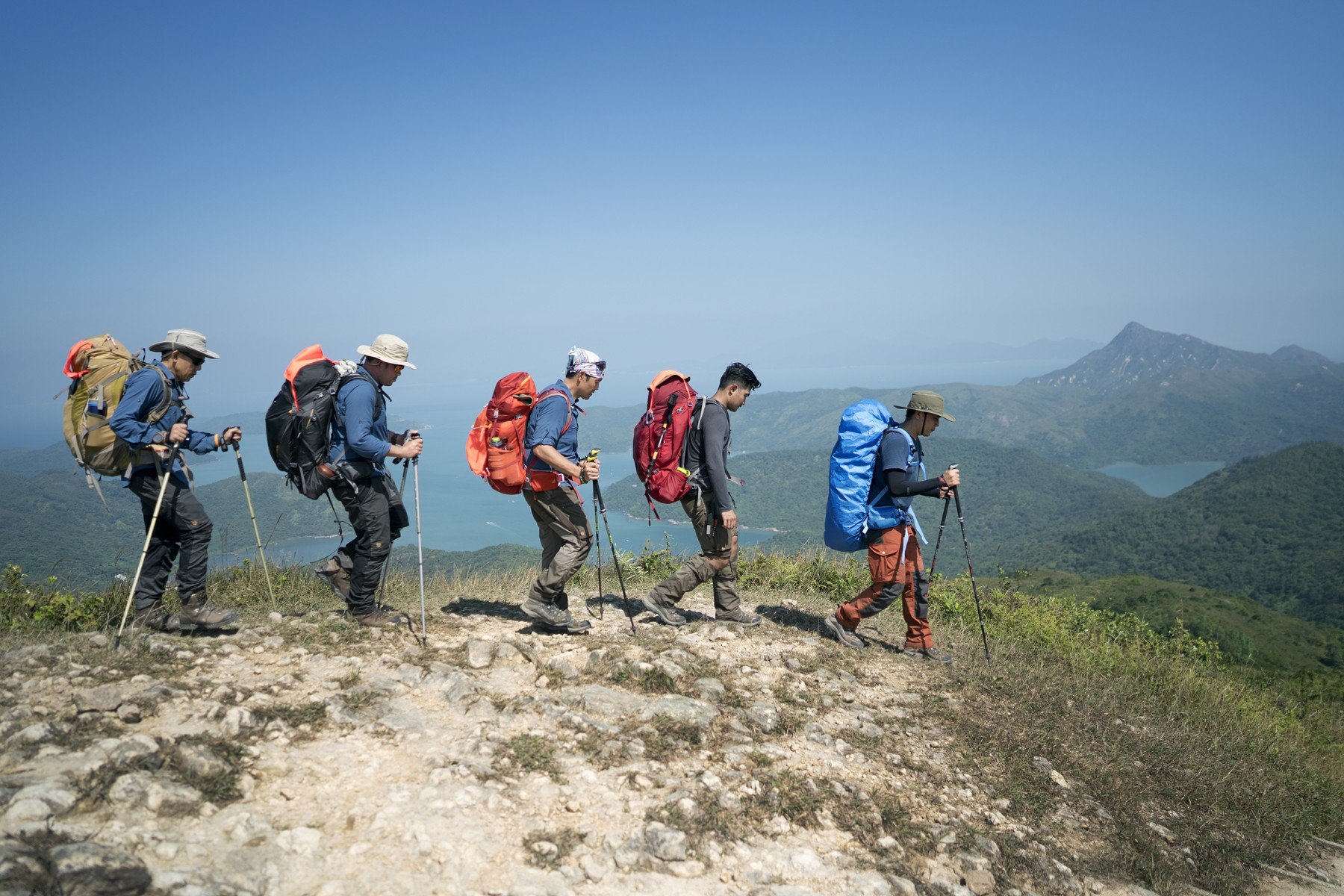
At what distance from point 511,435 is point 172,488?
274cm

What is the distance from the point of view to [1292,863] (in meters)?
4.91

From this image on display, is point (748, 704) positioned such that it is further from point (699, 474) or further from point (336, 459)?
point (336, 459)

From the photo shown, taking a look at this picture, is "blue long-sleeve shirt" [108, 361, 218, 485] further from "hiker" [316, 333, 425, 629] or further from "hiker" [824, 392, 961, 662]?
"hiker" [824, 392, 961, 662]

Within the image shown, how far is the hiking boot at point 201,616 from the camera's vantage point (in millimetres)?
5922

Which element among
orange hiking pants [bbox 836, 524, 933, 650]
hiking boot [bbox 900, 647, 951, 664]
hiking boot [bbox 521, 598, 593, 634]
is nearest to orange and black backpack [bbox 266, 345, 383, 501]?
hiking boot [bbox 521, 598, 593, 634]

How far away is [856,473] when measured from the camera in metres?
6.93

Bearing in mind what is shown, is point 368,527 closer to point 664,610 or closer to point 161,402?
point 161,402

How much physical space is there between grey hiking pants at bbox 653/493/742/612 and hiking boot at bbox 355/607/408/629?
257cm

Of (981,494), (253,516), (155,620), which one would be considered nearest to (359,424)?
(253,516)

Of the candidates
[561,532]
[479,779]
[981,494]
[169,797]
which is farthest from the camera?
[981,494]

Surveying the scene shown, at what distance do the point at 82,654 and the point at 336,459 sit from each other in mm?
2179

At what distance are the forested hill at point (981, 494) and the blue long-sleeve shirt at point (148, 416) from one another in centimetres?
12167

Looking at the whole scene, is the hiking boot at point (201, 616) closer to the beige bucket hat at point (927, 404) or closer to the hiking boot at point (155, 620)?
the hiking boot at point (155, 620)

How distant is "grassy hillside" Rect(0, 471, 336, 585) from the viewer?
37281 millimetres
